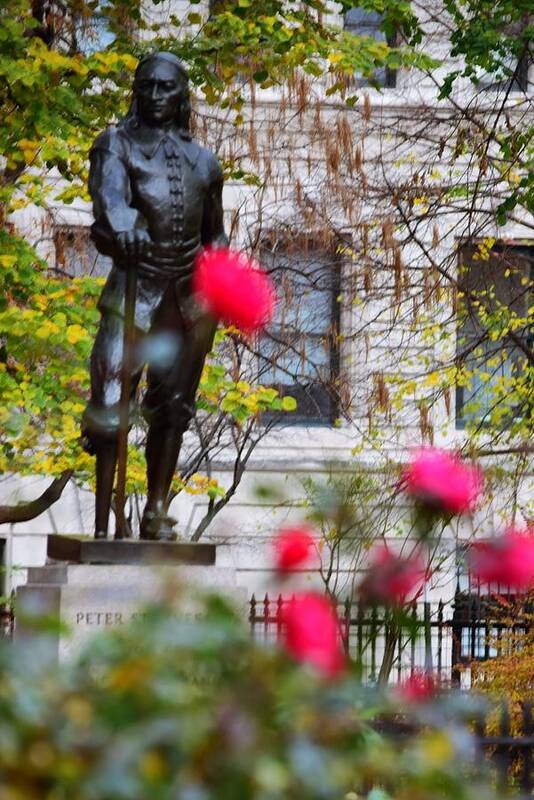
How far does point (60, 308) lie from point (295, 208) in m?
5.56

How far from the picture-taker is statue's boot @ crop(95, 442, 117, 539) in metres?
8.09

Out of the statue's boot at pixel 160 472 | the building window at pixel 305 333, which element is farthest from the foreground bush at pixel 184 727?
the building window at pixel 305 333

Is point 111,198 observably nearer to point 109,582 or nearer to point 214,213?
point 214,213

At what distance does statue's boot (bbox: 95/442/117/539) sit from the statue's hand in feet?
2.91

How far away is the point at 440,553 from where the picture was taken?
722 inches

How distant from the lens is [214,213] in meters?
8.56

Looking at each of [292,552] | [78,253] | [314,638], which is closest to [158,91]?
[292,552]

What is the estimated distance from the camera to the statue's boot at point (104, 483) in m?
8.09

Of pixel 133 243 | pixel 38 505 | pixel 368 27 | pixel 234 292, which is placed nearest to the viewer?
pixel 234 292

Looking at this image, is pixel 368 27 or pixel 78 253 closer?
pixel 78 253

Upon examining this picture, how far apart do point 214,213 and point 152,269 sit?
20.5 inches

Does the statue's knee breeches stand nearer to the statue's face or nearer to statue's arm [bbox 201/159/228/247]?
statue's arm [bbox 201/159/228/247]

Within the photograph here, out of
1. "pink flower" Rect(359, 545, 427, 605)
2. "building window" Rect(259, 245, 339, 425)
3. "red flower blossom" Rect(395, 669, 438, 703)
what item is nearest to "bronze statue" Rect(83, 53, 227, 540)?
"red flower blossom" Rect(395, 669, 438, 703)

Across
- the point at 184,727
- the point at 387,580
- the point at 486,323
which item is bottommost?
the point at 184,727
